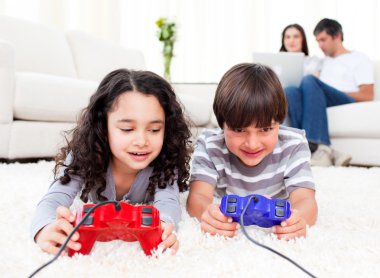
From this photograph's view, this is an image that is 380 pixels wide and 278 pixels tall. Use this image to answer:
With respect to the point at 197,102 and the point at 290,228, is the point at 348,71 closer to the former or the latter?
the point at 197,102

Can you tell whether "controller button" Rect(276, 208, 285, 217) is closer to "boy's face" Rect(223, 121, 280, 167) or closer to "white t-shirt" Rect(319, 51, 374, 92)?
"boy's face" Rect(223, 121, 280, 167)

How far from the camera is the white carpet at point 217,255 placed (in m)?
0.59

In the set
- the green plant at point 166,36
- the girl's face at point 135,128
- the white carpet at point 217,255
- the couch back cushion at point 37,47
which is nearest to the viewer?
the white carpet at point 217,255

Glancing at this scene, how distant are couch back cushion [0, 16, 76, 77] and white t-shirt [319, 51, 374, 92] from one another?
1.59 meters

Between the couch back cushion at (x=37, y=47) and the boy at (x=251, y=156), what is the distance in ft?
4.97

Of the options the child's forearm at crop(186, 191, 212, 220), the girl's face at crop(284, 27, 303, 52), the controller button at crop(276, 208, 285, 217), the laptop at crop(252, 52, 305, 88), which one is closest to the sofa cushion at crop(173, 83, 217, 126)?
the laptop at crop(252, 52, 305, 88)

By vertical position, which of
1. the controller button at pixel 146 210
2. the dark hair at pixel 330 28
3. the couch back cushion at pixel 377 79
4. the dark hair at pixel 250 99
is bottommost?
the controller button at pixel 146 210

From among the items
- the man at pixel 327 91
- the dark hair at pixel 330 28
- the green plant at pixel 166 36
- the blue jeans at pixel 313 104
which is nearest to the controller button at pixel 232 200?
the man at pixel 327 91

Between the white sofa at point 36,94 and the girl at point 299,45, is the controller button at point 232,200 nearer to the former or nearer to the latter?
the white sofa at point 36,94

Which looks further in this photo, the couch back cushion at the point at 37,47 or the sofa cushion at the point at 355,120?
the couch back cushion at the point at 37,47

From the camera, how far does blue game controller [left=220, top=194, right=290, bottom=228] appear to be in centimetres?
71

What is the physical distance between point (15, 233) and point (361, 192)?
1.03 meters

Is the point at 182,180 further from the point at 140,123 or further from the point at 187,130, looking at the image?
the point at 140,123

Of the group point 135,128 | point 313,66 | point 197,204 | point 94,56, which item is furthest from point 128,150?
point 313,66
